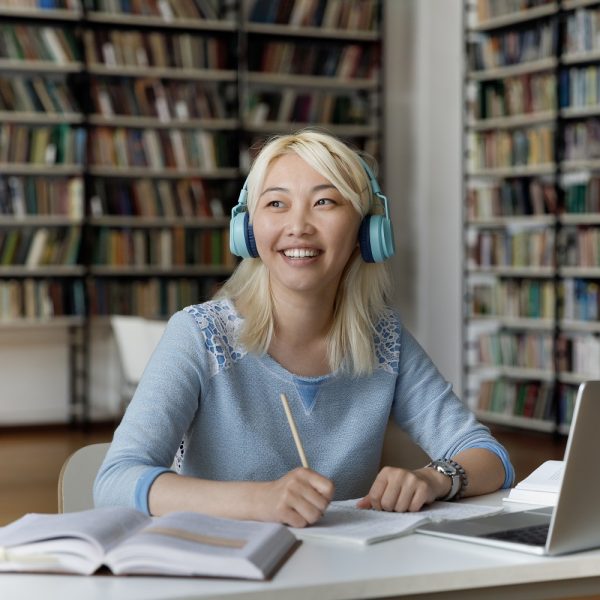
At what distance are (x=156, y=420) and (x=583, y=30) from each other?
17.9 ft

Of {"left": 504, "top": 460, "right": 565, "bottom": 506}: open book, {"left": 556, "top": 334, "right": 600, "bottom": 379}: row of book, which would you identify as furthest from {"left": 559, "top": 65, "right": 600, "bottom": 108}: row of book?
{"left": 504, "top": 460, "right": 565, "bottom": 506}: open book

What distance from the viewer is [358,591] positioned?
116cm

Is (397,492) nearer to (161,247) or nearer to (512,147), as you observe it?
(512,147)

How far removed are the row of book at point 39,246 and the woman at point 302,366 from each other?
527 cm

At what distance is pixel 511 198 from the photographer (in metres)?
7.08

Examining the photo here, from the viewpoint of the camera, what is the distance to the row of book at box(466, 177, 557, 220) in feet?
22.5

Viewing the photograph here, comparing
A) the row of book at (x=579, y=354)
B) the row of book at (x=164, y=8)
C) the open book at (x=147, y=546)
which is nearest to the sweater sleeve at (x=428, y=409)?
the open book at (x=147, y=546)

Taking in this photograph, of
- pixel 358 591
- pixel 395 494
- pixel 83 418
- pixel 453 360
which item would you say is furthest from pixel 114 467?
pixel 453 360

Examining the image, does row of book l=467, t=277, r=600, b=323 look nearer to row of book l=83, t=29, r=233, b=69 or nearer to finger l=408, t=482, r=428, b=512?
row of book l=83, t=29, r=233, b=69

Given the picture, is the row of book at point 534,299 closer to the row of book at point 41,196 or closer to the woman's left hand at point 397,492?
the row of book at point 41,196

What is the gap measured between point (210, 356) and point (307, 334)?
0.19 meters

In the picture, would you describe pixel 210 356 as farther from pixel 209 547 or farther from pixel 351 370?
pixel 209 547

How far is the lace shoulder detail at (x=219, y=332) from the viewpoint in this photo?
6.00 ft

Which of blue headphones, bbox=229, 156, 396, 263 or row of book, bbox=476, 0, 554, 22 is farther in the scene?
row of book, bbox=476, 0, 554, 22
